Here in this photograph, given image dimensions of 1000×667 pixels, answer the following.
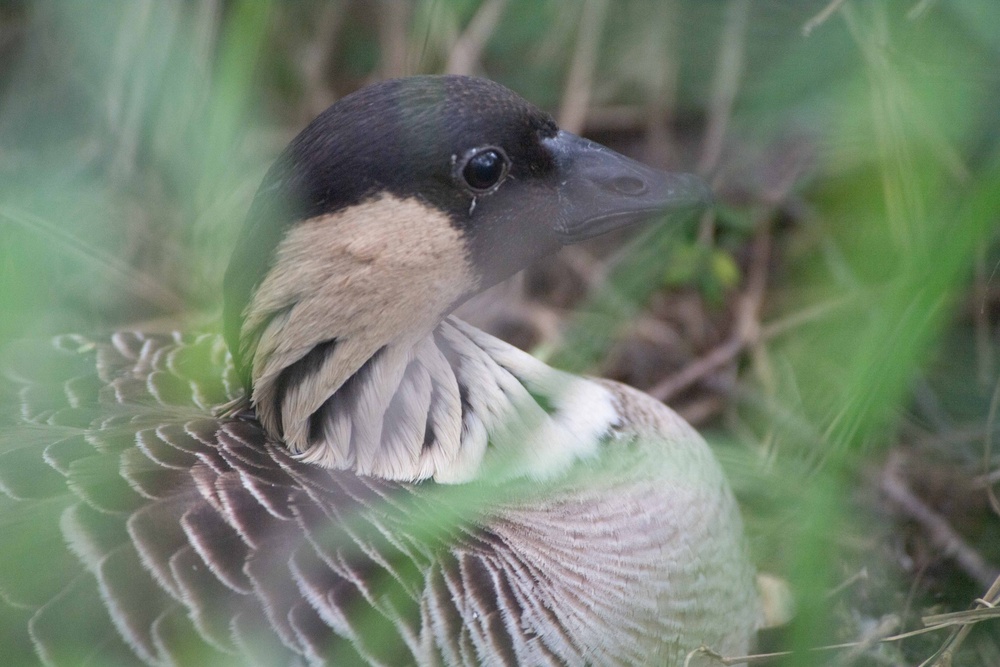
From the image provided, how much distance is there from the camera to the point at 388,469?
6.37 ft

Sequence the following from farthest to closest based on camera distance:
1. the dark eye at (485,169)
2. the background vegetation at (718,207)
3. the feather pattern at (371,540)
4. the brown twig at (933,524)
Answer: the brown twig at (933,524), the background vegetation at (718,207), the dark eye at (485,169), the feather pattern at (371,540)

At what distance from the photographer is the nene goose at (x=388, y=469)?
1692 mm

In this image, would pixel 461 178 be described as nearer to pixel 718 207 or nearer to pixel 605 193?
pixel 605 193

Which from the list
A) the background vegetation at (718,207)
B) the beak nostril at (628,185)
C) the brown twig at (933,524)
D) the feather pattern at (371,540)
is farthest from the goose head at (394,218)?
the brown twig at (933,524)

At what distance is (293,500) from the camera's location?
1.82 m

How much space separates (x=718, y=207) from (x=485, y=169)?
1.80 m

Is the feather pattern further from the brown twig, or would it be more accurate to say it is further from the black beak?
the brown twig

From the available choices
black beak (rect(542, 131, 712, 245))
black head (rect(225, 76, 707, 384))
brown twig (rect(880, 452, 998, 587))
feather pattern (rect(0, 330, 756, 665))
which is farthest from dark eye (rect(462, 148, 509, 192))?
brown twig (rect(880, 452, 998, 587))

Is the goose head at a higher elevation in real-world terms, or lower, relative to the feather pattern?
higher

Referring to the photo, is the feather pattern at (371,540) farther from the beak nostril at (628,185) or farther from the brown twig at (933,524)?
the brown twig at (933,524)

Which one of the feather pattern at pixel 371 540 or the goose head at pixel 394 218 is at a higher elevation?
the goose head at pixel 394 218

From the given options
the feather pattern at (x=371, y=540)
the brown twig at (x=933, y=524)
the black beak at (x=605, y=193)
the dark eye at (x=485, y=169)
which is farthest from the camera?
the brown twig at (x=933, y=524)

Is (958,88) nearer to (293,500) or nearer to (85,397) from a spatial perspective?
(293,500)

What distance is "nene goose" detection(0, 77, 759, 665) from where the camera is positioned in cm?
169
